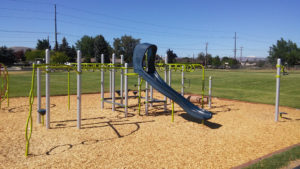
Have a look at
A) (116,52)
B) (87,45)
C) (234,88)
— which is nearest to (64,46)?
(116,52)

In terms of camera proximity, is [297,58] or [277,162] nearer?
[277,162]

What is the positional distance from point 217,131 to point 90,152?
4142mm

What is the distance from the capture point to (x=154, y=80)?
8.62 metres

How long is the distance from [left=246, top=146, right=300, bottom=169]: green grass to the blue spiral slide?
2.87 metres

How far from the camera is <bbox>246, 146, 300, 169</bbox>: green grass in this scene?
4555mm

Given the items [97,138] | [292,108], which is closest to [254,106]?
[292,108]

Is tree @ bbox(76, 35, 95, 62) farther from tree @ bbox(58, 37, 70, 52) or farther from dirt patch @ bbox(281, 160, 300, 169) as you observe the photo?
dirt patch @ bbox(281, 160, 300, 169)

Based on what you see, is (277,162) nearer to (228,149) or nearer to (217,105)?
(228,149)

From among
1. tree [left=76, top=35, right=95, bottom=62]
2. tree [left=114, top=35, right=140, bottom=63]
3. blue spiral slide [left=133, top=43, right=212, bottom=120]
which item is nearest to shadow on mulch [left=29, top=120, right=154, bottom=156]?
blue spiral slide [left=133, top=43, right=212, bottom=120]

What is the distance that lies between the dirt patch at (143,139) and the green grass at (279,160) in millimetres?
436

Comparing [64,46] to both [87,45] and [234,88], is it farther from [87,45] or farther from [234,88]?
[234,88]

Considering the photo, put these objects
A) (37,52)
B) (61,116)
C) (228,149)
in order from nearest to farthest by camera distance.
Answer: (228,149) → (61,116) → (37,52)

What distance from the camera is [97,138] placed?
6.50 metres

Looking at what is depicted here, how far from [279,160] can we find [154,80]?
4.87 m
